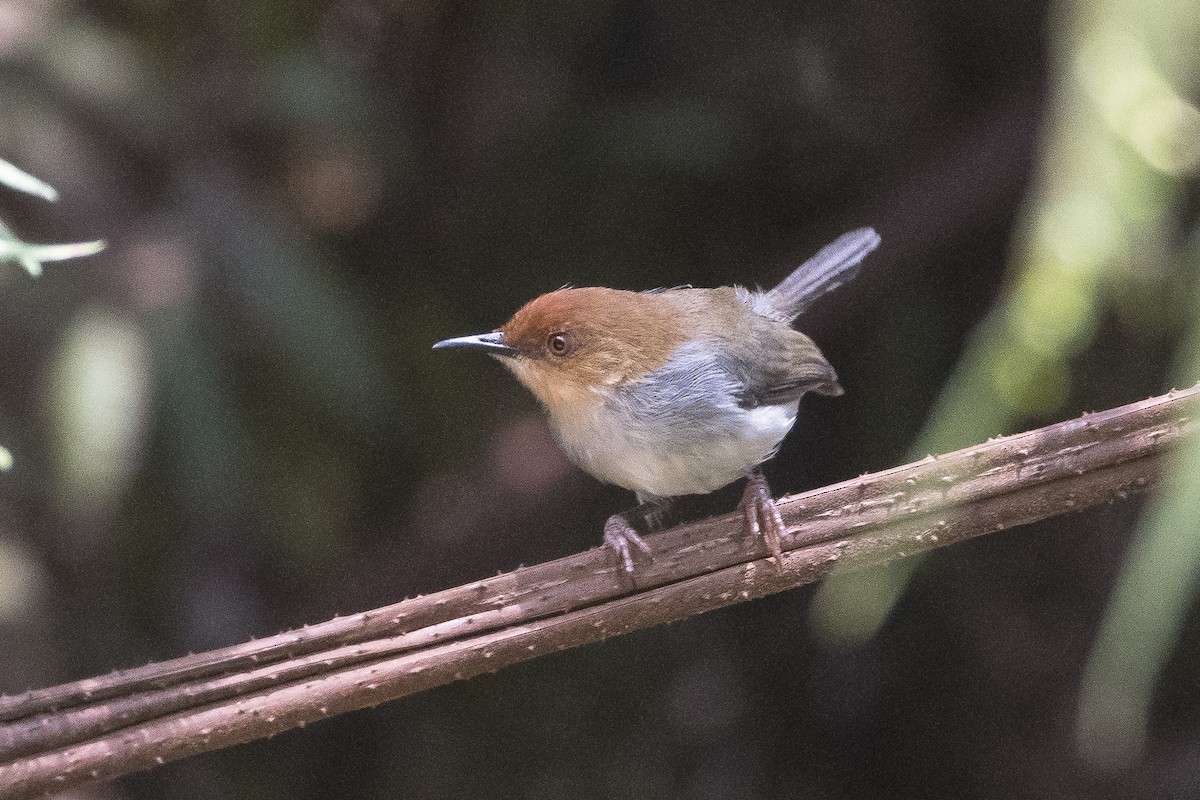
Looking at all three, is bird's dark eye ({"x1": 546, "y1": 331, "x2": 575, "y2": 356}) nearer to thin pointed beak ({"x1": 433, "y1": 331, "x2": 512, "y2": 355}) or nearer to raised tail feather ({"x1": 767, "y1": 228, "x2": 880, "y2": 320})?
thin pointed beak ({"x1": 433, "y1": 331, "x2": 512, "y2": 355})

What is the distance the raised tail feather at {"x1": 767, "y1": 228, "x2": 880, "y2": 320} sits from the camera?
10.7ft

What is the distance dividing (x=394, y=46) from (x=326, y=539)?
5.01 ft

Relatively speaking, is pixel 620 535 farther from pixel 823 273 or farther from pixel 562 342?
pixel 823 273

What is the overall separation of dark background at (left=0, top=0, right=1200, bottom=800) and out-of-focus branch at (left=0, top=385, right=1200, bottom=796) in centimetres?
134

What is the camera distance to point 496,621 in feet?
5.73

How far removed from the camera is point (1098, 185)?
1.89m

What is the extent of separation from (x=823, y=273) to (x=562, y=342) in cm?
101

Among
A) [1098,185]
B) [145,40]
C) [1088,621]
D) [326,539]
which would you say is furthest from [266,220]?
[1088,621]

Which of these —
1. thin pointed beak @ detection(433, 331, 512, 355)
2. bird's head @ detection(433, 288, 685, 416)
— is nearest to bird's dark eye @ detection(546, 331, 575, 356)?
bird's head @ detection(433, 288, 685, 416)

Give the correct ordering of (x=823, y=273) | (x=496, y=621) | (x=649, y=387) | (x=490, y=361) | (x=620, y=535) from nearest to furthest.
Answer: (x=496, y=621) < (x=620, y=535) < (x=649, y=387) < (x=823, y=273) < (x=490, y=361)

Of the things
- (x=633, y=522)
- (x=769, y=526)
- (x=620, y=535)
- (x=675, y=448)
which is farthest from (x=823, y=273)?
(x=769, y=526)

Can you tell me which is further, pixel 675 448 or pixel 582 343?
pixel 582 343

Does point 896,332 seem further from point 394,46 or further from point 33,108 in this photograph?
point 33,108

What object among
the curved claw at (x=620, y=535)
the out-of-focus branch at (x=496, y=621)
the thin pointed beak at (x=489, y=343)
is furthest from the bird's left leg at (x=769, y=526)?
the thin pointed beak at (x=489, y=343)
